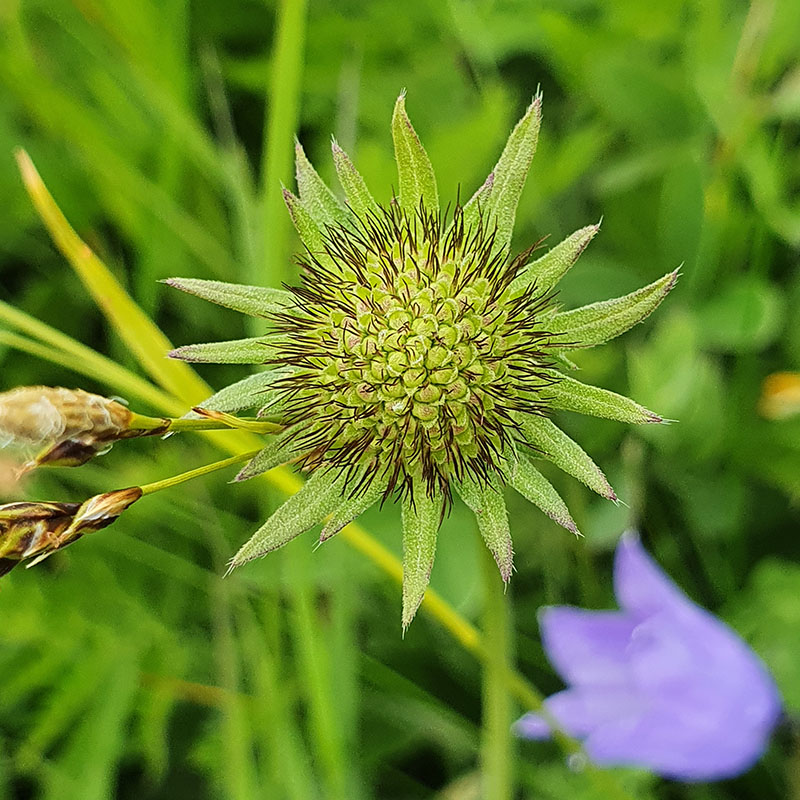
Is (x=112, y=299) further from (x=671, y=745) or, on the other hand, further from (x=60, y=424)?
(x=671, y=745)

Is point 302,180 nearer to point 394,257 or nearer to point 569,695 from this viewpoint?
point 394,257

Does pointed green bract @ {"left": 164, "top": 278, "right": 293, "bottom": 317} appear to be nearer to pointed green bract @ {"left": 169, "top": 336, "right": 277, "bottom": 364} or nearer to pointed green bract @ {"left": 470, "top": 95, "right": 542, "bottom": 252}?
pointed green bract @ {"left": 169, "top": 336, "right": 277, "bottom": 364}

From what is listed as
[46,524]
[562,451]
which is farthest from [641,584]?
[46,524]

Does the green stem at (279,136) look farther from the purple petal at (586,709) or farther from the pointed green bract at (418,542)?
the purple petal at (586,709)

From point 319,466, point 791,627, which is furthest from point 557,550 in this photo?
point 319,466

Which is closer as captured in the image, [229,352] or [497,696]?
[229,352]

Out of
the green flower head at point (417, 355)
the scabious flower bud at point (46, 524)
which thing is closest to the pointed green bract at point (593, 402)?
the green flower head at point (417, 355)

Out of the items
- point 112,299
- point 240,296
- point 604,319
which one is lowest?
point 604,319

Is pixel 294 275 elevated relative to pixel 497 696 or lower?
elevated
